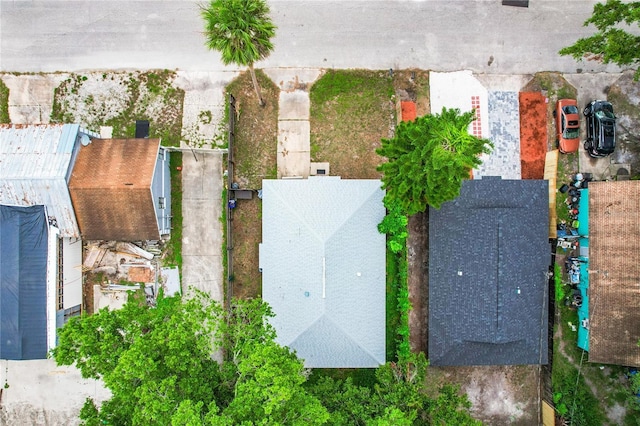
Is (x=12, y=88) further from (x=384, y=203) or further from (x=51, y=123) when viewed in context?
(x=384, y=203)

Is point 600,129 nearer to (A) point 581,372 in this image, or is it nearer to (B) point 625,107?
(B) point 625,107

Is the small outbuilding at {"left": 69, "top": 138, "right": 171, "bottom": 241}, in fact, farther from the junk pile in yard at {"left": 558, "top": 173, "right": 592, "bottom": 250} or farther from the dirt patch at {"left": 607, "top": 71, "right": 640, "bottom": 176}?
the dirt patch at {"left": 607, "top": 71, "right": 640, "bottom": 176}

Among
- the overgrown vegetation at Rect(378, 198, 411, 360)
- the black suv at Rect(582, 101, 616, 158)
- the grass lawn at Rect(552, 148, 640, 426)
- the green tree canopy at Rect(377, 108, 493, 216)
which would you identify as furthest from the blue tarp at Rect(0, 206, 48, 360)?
the black suv at Rect(582, 101, 616, 158)

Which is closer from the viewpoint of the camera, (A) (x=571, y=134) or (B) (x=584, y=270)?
(B) (x=584, y=270)

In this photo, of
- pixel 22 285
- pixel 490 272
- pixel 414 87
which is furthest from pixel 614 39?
pixel 22 285

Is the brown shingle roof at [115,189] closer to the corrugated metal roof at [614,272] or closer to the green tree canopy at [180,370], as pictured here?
the green tree canopy at [180,370]
